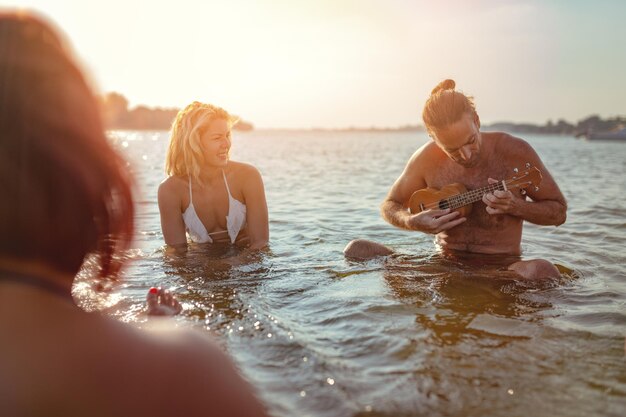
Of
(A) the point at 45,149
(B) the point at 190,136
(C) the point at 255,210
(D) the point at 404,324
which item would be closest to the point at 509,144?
(D) the point at 404,324

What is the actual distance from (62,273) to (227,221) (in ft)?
16.6

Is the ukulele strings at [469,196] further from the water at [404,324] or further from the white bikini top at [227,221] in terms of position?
the white bikini top at [227,221]

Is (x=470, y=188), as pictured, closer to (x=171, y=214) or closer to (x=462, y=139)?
(x=462, y=139)

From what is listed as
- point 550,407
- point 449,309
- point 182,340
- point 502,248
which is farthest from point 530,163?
point 182,340

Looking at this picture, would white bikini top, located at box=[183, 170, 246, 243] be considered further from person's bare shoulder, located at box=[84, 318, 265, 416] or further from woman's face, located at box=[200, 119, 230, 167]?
person's bare shoulder, located at box=[84, 318, 265, 416]

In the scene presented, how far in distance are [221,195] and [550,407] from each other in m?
4.45

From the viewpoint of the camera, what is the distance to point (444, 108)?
5.29 meters

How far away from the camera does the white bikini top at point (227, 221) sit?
6422mm

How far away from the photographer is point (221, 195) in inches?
256

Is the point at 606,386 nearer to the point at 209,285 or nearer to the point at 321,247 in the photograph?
the point at 209,285

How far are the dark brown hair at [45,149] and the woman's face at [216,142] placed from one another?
15.5 ft

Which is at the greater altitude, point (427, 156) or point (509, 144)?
point (509, 144)

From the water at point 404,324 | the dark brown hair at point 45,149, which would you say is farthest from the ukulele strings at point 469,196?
the dark brown hair at point 45,149

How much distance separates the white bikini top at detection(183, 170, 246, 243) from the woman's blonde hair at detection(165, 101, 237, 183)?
316 millimetres
